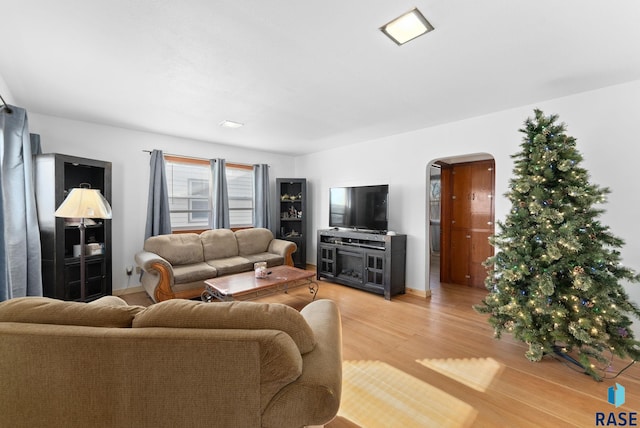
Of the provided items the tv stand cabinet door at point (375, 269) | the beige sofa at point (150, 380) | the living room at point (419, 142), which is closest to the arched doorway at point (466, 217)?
the living room at point (419, 142)

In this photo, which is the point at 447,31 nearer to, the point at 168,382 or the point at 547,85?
the point at 547,85

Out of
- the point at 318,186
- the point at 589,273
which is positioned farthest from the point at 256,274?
the point at 589,273

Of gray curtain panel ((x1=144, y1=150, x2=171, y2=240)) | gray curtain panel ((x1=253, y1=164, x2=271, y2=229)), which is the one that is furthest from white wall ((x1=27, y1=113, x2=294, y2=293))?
gray curtain panel ((x1=253, y1=164, x2=271, y2=229))

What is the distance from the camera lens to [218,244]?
173 inches

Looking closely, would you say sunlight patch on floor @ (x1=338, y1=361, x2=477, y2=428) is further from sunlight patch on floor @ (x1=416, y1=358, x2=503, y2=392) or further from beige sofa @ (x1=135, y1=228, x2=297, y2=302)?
beige sofa @ (x1=135, y1=228, x2=297, y2=302)

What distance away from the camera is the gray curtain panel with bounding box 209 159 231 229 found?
186 inches

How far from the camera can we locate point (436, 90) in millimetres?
2602

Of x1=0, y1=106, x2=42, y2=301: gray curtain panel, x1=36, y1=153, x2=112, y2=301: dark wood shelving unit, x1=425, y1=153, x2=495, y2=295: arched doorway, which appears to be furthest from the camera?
x1=425, y1=153, x2=495, y2=295: arched doorway

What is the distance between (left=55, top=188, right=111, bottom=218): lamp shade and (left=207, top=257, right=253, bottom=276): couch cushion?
170cm

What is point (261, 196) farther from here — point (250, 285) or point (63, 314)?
point (63, 314)

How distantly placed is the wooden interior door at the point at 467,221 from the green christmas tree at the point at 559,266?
1.98 metres

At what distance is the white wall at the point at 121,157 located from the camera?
11.5ft

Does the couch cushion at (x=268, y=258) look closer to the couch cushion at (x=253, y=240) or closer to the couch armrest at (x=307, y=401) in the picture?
the couch cushion at (x=253, y=240)

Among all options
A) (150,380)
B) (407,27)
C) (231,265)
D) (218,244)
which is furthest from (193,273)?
(407,27)
